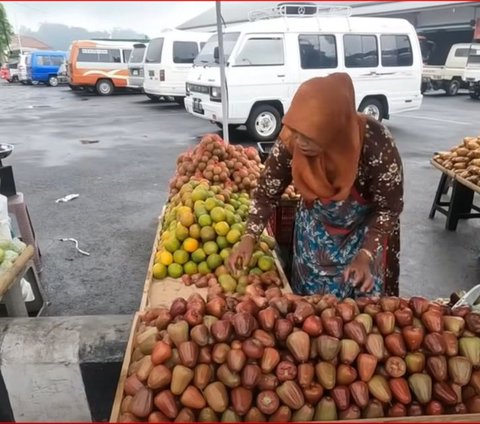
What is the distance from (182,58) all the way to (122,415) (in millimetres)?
13159

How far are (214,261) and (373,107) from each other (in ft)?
27.5

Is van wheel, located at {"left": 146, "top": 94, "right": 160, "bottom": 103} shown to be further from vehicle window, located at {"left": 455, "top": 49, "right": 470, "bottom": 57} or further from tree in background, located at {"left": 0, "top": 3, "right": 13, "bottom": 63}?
tree in background, located at {"left": 0, "top": 3, "right": 13, "bottom": 63}

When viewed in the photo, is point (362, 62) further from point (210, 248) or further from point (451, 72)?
point (451, 72)

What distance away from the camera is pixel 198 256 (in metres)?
2.56

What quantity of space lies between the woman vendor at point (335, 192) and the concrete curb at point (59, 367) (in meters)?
0.69

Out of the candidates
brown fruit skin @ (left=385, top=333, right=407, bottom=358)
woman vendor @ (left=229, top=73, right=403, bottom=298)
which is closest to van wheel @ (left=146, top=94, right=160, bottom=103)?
woman vendor @ (left=229, top=73, right=403, bottom=298)

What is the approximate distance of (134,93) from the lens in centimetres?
2120

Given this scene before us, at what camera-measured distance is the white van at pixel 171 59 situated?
1326cm

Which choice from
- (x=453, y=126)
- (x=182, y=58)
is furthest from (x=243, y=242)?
(x=182, y=58)

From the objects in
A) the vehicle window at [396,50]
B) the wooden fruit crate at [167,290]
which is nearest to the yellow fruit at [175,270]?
the wooden fruit crate at [167,290]

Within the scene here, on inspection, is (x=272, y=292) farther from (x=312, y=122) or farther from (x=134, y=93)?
(x=134, y=93)

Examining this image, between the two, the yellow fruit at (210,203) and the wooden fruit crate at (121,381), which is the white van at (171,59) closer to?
the yellow fruit at (210,203)

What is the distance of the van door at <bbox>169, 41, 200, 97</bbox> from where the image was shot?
1332 centimetres

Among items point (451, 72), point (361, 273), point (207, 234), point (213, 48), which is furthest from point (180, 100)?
point (361, 273)
